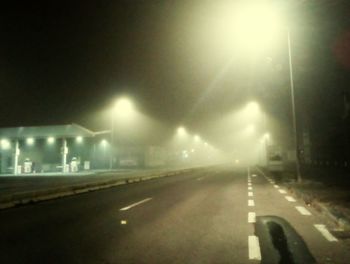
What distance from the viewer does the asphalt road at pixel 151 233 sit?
6.66m

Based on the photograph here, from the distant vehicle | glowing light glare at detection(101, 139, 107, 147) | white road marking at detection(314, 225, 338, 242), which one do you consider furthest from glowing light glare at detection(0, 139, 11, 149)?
white road marking at detection(314, 225, 338, 242)

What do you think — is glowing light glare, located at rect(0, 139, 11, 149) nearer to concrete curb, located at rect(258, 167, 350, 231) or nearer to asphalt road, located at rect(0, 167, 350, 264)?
asphalt road, located at rect(0, 167, 350, 264)

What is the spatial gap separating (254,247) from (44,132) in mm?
50348

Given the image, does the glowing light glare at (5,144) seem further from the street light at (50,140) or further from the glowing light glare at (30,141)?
the street light at (50,140)

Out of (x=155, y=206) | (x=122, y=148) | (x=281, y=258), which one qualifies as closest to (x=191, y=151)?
(x=122, y=148)

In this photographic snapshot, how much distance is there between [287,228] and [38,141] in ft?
174

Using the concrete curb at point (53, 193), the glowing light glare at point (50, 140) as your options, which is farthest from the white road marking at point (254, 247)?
the glowing light glare at point (50, 140)

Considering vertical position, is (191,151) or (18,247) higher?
(191,151)

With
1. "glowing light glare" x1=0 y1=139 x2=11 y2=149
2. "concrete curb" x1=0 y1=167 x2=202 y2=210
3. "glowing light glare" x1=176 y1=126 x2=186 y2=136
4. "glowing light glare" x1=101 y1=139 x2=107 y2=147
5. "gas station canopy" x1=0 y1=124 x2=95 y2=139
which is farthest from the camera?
"glowing light glare" x1=176 y1=126 x2=186 y2=136

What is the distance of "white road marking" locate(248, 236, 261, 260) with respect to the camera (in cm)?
652

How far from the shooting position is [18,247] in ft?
24.7

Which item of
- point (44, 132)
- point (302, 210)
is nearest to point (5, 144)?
→ point (44, 132)

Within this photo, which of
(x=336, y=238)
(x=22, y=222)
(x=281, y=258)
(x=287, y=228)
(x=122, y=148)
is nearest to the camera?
(x=281, y=258)

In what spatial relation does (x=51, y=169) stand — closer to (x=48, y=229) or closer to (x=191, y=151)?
(x=48, y=229)
